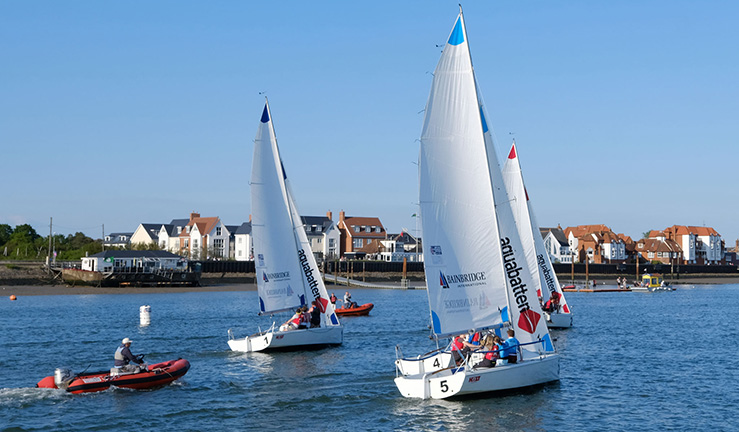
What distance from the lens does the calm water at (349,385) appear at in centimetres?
2225

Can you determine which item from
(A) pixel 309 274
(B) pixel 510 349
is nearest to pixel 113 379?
(B) pixel 510 349

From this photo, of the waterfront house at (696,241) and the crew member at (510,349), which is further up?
the waterfront house at (696,241)

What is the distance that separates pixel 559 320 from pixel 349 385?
2379 cm

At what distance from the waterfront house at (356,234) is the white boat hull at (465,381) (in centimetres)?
12617

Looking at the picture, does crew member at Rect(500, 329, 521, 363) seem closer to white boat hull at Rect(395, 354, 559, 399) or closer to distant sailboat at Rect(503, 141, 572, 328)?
white boat hull at Rect(395, 354, 559, 399)

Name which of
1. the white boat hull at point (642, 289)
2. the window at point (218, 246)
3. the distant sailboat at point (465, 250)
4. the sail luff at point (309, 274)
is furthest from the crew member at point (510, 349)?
the window at point (218, 246)

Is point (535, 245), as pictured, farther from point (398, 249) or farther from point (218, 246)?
point (218, 246)

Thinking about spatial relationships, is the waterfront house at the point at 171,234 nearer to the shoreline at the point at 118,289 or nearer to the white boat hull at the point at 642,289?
the shoreline at the point at 118,289

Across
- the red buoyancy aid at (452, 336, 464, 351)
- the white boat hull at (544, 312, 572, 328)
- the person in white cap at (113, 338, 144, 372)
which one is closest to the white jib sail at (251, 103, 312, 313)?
the person in white cap at (113, 338, 144, 372)

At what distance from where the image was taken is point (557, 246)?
168500 mm

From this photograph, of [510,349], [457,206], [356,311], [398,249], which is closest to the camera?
[510,349]

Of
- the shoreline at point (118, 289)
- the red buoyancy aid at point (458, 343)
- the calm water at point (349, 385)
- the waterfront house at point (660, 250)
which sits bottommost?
the calm water at point (349, 385)

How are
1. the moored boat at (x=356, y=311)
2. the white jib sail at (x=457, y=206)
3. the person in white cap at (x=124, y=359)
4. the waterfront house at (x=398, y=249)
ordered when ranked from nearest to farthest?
the white jib sail at (x=457, y=206)
the person in white cap at (x=124, y=359)
the moored boat at (x=356, y=311)
the waterfront house at (x=398, y=249)

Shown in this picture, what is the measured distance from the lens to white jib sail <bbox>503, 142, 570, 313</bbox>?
1667 inches
